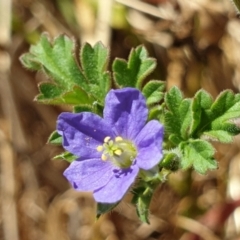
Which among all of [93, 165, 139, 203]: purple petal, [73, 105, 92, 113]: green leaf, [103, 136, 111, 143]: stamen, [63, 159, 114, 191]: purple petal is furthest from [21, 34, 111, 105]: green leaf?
[93, 165, 139, 203]: purple petal

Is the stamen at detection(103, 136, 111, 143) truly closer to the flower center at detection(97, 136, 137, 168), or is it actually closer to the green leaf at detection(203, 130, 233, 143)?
the flower center at detection(97, 136, 137, 168)

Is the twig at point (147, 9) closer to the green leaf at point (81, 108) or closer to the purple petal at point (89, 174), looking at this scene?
the green leaf at point (81, 108)

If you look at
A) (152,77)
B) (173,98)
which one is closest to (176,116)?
(173,98)

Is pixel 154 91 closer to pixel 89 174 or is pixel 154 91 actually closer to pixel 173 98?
pixel 173 98

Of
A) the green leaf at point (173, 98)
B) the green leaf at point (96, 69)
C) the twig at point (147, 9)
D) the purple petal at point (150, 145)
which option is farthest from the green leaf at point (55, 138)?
the twig at point (147, 9)

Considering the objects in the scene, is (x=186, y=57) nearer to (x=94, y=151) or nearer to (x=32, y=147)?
(x=32, y=147)
